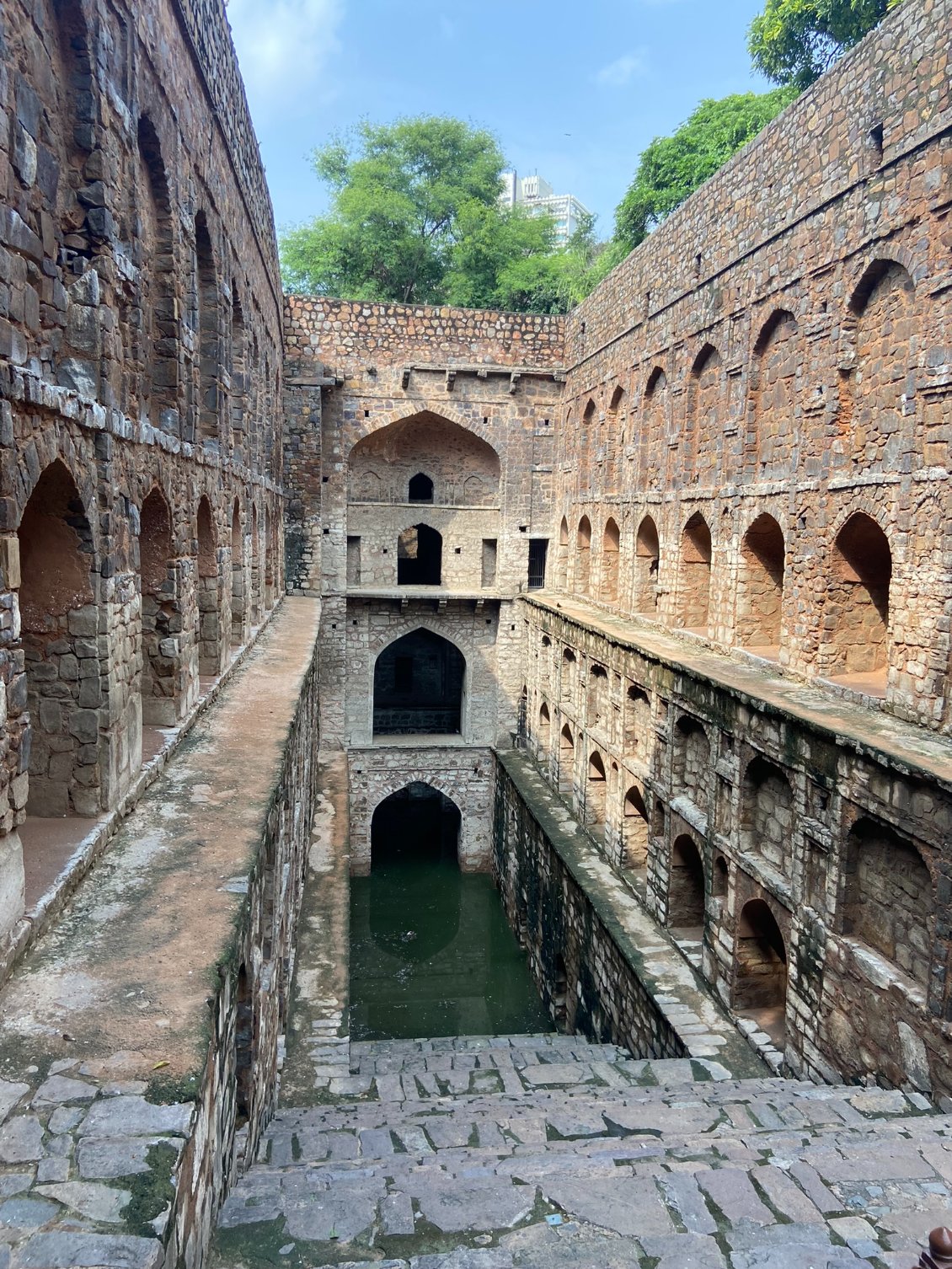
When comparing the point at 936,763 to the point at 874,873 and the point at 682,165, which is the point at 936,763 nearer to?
the point at 874,873

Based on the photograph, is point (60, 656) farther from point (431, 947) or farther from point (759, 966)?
point (431, 947)

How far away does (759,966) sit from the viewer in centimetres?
790

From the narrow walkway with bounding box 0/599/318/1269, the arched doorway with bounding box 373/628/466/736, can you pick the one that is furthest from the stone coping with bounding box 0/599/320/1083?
the arched doorway with bounding box 373/628/466/736

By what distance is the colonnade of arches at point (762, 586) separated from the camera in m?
7.96

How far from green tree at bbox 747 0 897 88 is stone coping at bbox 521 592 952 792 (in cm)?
1233

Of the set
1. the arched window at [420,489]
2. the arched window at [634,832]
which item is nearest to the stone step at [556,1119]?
the arched window at [634,832]

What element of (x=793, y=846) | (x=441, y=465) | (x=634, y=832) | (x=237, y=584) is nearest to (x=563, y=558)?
(x=441, y=465)

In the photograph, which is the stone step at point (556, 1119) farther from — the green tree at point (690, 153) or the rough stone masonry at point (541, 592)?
the green tree at point (690, 153)

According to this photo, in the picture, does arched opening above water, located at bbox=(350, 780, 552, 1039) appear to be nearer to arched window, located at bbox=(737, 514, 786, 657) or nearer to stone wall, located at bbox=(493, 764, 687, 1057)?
stone wall, located at bbox=(493, 764, 687, 1057)

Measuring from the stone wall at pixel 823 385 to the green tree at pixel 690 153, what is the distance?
8575mm

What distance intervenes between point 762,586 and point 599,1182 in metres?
6.88

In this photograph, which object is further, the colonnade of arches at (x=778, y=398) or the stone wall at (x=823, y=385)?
the colonnade of arches at (x=778, y=398)

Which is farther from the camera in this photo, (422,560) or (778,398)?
(422,560)

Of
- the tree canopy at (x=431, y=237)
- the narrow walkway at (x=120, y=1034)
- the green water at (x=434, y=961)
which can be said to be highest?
the tree canopy at (x=431, y=237)
